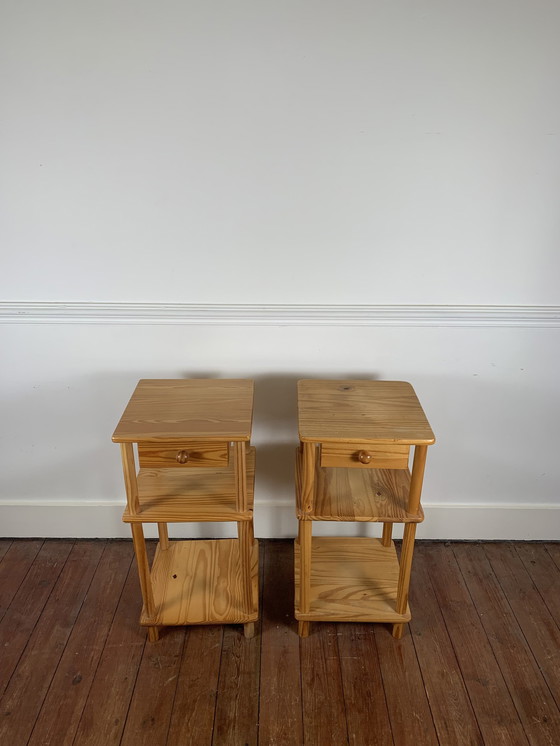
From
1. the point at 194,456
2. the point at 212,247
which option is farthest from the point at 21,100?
the point at 194,456

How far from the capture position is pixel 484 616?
1.70 m

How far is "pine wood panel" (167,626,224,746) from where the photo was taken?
137 cm

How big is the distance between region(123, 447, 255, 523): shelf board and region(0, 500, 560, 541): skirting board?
1.37ft

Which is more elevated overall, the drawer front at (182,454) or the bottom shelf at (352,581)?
the drawer front at (182,454)

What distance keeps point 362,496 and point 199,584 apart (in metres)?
0.62

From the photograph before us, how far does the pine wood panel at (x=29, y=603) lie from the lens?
1.57 metres

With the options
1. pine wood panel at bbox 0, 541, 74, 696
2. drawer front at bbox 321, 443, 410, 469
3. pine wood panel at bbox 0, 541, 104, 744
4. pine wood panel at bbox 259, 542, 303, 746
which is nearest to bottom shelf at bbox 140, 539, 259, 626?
pine wood panel at bbox 259, 542, 303, 746

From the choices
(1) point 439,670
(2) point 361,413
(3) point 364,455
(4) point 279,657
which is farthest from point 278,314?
(1) point 439,670

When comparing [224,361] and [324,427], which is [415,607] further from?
[224,361]

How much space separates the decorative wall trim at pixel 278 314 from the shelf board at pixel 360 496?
46 centimetres

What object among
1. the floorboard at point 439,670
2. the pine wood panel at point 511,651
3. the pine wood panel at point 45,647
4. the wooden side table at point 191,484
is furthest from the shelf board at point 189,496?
the pine wood panel at point 511,651

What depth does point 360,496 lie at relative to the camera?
5.05ft

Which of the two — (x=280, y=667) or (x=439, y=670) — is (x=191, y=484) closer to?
(x=280, y=667)

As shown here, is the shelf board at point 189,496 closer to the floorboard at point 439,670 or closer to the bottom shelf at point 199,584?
the bottom shelf at point 199,584
